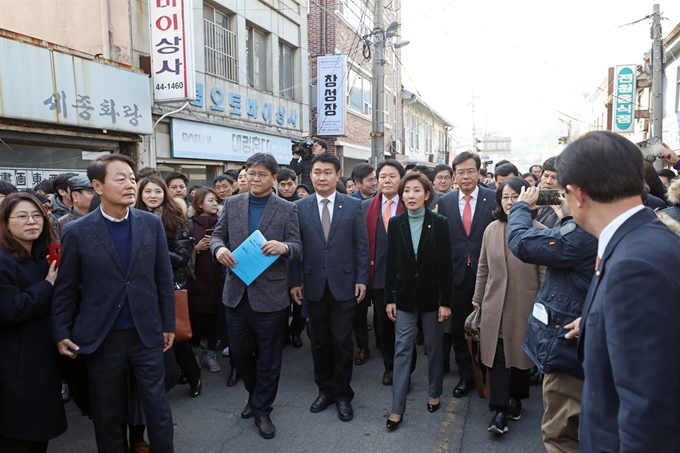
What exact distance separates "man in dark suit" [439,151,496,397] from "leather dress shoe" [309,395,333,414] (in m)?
1.18

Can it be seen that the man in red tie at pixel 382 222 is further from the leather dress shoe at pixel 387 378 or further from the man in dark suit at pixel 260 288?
the man in dark suit at pixel 260 288

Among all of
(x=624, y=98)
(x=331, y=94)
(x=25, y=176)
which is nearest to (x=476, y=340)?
(x=25, y=176)

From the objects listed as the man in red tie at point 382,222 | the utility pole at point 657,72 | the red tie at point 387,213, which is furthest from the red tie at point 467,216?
the utility pole at point 657,72

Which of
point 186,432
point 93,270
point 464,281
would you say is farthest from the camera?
point 464,281

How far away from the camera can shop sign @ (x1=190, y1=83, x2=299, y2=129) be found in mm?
A: 10595

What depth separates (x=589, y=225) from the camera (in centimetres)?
170

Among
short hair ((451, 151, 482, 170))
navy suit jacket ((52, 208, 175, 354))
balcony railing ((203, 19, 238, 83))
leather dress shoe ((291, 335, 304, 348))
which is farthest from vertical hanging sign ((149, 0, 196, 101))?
navy suit jacket ((52, 208, 175, 354))

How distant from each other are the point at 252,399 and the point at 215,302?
1447mm

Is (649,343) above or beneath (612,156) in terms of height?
beneath

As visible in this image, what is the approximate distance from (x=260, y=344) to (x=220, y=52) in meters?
9.15

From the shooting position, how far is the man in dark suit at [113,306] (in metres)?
2.87

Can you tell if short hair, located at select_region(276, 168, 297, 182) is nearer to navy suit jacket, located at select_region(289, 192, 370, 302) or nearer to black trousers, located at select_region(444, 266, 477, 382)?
navy suit jacket, located at select_region(289, 192, 370, 302)

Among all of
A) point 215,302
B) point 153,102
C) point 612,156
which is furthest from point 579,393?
point 153,102

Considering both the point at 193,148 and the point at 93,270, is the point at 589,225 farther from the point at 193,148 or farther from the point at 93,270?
the point at 193,148
